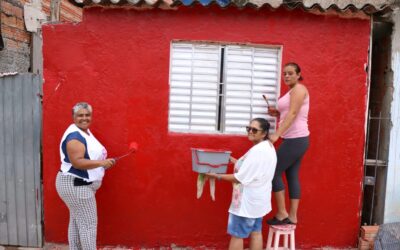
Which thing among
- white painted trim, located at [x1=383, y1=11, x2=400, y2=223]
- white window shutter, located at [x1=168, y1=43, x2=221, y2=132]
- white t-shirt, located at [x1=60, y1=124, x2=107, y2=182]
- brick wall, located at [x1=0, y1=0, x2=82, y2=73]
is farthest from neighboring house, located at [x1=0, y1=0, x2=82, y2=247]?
white painted trim, located at [x1=383, y1=11, x2=400, y2=223]

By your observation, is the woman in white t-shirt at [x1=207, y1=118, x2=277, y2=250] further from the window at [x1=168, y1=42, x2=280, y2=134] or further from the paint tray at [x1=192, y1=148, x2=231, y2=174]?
the window at [x1=168, y1=42, x2=280, y2=134]

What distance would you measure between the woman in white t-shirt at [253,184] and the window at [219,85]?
863 mm

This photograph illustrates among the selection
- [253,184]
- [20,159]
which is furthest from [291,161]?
[20,159]

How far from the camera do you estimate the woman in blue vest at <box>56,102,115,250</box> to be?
11.5 feet

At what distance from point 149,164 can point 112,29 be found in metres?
1.66

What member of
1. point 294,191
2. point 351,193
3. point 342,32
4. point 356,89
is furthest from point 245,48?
point 351,193

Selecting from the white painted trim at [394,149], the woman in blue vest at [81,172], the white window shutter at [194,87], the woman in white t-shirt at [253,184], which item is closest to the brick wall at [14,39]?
the woman in blue vest at [81,172]

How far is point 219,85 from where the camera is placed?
4.46 m

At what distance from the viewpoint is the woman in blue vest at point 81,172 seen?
11.5 feet

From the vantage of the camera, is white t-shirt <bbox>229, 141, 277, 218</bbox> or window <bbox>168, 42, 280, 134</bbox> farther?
window <bbox>168, 42, 280, 134</bbox>

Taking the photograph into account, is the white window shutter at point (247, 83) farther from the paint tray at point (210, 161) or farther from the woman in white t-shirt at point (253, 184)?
the woman in white t-shirt at point (253, 184)

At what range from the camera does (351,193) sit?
456 cm

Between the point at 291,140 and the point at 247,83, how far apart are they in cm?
90

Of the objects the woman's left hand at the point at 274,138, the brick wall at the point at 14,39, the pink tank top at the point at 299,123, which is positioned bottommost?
the woman's left hand at the point at 274,138
